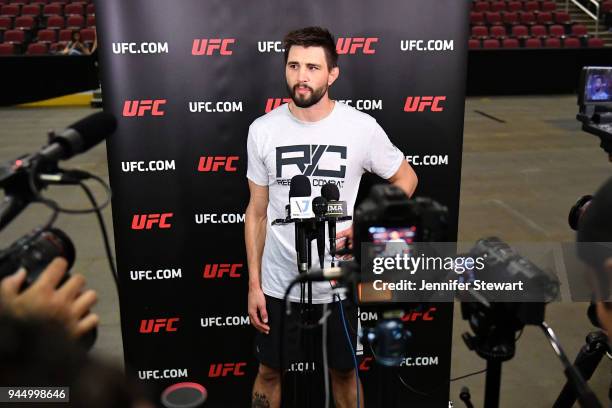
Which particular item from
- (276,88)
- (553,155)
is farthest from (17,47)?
(276,88)

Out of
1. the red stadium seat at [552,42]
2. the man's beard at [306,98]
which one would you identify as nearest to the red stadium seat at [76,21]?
the red stadium seat at [552,42]

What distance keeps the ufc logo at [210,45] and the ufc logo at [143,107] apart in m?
0.31

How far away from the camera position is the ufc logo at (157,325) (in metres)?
3.35

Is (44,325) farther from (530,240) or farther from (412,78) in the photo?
(530,240)

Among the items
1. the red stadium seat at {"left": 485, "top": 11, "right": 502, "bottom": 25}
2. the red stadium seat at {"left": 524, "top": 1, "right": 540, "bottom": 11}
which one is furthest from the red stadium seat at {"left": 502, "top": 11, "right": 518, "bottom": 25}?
the red stadium seat at {"left": 524, "top": 1, "right": 540, "bottom": 11}

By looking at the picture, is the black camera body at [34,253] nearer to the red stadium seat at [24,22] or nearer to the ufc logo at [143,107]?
the ufc logo at [143,107]

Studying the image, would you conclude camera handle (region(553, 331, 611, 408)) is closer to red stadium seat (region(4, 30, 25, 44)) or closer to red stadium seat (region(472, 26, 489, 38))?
red stadium seat (region(472, 26, 489, 38))

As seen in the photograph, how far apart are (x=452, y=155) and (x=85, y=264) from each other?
368 cm

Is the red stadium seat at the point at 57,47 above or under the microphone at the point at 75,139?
under

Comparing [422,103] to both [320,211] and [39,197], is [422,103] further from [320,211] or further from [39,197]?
[39,197]

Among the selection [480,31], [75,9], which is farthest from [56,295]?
[75,9]

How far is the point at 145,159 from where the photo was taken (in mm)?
3160

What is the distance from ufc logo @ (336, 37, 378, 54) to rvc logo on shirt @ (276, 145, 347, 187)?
71 centimetres

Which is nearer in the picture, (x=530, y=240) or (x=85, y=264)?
(x=85, y=264)
